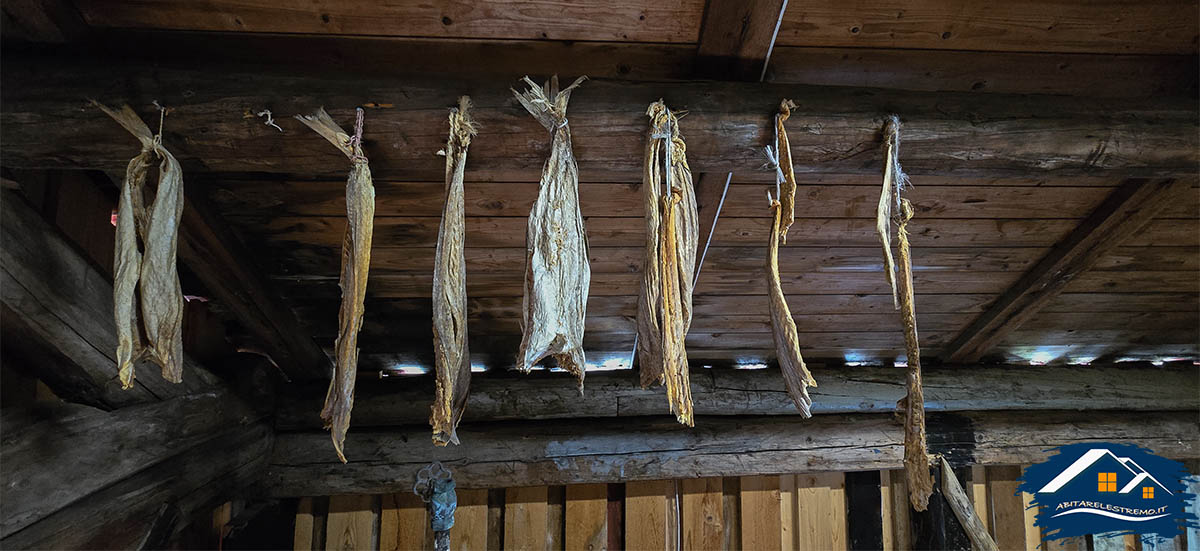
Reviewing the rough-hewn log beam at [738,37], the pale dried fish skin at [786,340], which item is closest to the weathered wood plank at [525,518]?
the pale dried fish skin at [786,340]

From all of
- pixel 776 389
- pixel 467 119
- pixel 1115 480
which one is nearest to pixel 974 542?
pixel 776 389

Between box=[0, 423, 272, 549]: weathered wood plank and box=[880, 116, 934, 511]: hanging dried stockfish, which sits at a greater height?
box=[880, 116, 934, 511]: hanging dried stockfish

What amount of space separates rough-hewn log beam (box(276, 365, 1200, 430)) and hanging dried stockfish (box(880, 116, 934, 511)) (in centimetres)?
132

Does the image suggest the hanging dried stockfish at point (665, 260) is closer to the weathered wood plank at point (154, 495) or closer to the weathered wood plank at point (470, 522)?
the weathered wood plank at point (154, 495)

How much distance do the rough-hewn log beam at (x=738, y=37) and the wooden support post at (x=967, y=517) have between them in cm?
139

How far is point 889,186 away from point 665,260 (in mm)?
543

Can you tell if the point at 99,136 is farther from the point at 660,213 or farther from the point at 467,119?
the point at 660,213

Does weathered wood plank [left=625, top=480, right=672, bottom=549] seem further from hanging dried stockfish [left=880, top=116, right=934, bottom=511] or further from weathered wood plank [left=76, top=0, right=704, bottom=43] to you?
weathered wood plank [left=76, top=0, right=704, bottom=43]

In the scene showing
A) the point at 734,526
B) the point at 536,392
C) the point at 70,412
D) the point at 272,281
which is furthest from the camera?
the point at 734,526

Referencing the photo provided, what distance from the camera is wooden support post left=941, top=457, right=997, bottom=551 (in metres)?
2.21

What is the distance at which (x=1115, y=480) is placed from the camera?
3154 mm

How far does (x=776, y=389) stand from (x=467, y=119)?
192cm

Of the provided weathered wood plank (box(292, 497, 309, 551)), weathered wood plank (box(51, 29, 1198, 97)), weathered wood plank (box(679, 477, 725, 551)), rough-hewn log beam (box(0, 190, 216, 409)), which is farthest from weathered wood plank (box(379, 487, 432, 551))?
weathered wood plank (box(51, 29, 1198, 97))

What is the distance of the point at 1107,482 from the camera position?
3158mm
